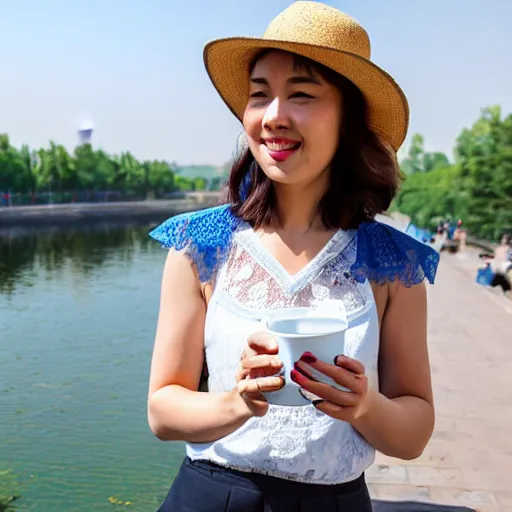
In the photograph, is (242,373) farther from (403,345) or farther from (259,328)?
(403,345)

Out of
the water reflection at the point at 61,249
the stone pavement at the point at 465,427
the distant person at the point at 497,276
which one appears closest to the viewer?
the stone pavement at the point at 465,427

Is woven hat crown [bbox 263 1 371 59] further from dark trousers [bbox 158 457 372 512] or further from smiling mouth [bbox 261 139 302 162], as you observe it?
dark trousers [bbox 158 457 372 512]

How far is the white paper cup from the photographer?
3.14ft

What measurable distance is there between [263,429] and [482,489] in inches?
115

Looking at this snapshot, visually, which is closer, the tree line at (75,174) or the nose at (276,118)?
the nose at (276,118)

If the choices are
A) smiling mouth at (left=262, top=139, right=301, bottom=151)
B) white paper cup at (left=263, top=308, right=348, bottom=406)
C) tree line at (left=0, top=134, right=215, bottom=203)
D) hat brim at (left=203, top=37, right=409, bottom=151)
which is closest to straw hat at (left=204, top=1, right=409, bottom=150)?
hat brim at (left=203, top=37, right=409, bottom=151)

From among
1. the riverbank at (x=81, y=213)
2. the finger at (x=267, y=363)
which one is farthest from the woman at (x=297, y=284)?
the riverbank at (x=81, y=213)

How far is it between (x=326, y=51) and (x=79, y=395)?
7489mm

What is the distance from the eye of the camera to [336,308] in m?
1.13

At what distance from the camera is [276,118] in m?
1.18

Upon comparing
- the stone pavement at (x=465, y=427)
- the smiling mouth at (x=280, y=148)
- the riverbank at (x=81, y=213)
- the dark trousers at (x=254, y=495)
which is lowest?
the riverbank at (x=81, y=213)

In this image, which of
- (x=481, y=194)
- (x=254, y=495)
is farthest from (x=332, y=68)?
(x=481, y=194)

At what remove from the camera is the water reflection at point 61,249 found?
65.7 feet

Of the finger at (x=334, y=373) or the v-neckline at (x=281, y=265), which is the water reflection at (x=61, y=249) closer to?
the v-neckline at (x=281, y=265)
